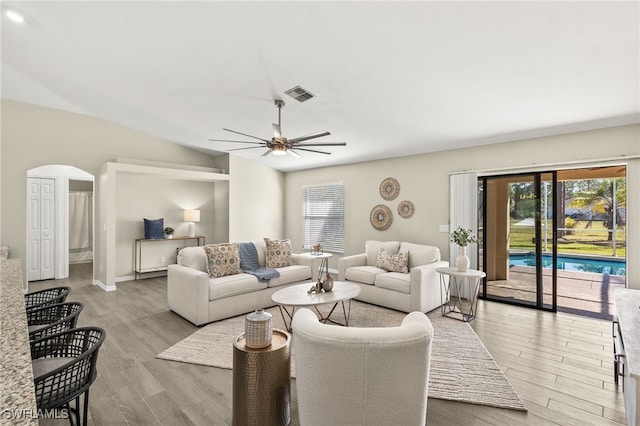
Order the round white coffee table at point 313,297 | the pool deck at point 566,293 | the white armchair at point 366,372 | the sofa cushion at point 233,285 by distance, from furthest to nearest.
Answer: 1. the pool deck at point 566,293
2. the sofa cushion at point 233,285
3. the round white coffee table at point 313,297
4. the white armchair at point 366,372

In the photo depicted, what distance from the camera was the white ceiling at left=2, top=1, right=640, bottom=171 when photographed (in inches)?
93.8

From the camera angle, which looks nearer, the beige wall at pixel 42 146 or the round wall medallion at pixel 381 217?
the beige wall at pixel 42 146

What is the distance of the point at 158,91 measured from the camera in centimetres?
443

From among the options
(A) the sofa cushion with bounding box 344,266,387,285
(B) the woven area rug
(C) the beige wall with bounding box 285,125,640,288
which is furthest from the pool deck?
(A) the sofa cushion with bounding box 344,266,387,285

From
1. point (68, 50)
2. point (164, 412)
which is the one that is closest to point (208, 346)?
point (164, 412)

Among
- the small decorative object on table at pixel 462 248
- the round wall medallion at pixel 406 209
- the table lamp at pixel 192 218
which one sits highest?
the round wall medallion at pixel 406 209

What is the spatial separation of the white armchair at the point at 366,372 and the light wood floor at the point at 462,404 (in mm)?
636

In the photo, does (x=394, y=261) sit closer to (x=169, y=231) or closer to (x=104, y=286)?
(x=169, y=231)

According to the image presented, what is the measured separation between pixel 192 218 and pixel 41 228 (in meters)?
2.93

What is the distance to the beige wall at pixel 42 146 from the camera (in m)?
5.44

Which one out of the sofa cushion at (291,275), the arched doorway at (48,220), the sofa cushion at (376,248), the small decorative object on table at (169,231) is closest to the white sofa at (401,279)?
the sofa cushion at (376,248)

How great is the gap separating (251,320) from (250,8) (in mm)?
2396

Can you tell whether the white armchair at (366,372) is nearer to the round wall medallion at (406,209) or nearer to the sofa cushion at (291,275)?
the sofa cushion at (291,275)

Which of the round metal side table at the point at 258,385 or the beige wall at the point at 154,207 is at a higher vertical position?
the beige wall at the point at 154,207
